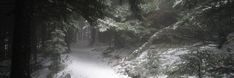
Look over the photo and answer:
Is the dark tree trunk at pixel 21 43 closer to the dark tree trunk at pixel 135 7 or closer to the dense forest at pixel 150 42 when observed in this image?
the dense forest at pixel 150 42

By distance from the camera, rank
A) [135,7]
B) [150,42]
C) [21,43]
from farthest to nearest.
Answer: [150,42], [135,7], [21,43]

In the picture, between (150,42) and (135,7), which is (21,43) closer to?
(135,7)

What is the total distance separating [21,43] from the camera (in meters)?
9.52

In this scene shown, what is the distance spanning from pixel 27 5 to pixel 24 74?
2481 mm

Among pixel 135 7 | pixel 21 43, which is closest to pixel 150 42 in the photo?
pixel 135 7

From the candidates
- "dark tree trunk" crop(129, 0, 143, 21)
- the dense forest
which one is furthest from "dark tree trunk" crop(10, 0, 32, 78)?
"dark tree trunk" crop(129, 0, 143, 21)

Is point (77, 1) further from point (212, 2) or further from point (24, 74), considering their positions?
point (212, 2)

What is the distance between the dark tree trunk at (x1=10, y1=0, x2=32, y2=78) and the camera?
9.43 metres

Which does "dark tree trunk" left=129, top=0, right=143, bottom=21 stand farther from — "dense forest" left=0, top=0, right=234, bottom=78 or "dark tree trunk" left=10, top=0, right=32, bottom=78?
"dark tree trunk" left=10, top=0, right=32, bottom=78

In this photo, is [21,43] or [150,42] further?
[150,42]

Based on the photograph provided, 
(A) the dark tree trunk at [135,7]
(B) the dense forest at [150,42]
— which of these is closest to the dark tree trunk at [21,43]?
(B) the dense forest at [150,42]

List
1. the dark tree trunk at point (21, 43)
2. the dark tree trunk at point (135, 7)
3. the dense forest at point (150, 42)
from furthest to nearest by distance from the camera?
the dark tree trunk at point (135, 7) → the dense forest at point (150, 42) → the dark tree trunk at point (21, 43)

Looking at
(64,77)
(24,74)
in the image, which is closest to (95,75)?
(64,77)

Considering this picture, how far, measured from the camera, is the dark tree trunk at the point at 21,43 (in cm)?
943
